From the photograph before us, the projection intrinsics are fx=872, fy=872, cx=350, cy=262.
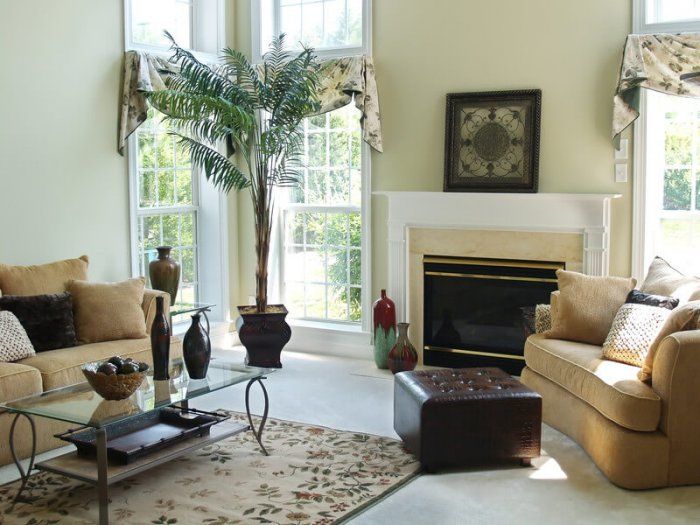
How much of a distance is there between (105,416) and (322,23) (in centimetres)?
417

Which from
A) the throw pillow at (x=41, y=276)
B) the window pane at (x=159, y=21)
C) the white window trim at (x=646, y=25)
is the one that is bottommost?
the throw pillow at (x=41, y=276)

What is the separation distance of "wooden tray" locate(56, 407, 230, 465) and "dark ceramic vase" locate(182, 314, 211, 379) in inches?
8.8

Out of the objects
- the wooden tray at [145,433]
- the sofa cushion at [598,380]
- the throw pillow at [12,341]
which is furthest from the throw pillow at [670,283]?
the throw pillow at [12,341]

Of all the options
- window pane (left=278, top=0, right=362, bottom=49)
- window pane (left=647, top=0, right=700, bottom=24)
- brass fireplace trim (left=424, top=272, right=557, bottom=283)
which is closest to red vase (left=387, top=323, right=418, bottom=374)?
brass fireplace trim (left=424, top=272, right=557, bottom=283)

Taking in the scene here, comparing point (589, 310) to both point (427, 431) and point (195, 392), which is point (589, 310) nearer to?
point (427, 431)

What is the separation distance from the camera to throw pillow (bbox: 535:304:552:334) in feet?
17.8

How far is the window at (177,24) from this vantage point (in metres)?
6.57

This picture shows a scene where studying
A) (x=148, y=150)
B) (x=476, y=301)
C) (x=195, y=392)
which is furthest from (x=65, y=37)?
(x=476, y=301)

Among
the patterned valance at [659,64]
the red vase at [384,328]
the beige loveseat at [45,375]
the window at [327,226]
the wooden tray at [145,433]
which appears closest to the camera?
the wooden tray at [145,433]

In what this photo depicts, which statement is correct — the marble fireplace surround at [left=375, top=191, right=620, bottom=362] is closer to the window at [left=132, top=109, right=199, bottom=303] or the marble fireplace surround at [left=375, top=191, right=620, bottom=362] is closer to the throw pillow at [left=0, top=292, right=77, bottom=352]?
the window at [left=132, top=109, right=199, bottom=303]

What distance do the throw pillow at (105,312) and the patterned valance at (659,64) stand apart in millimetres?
3456

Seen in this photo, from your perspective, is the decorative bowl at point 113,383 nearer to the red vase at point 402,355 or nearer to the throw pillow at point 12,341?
the throw pillow at point 12,341

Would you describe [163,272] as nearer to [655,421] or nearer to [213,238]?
[213,238]

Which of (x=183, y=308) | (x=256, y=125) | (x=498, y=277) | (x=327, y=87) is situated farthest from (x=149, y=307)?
(x=498, y=277)
